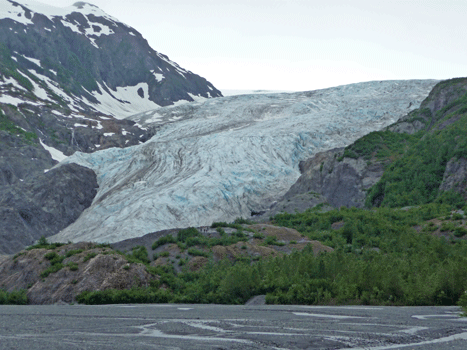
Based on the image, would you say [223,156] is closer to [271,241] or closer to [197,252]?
[271,241]

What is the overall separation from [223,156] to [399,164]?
1501 cm

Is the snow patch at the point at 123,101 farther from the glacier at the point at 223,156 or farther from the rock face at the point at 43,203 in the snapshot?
the rock face at the point at 43,203

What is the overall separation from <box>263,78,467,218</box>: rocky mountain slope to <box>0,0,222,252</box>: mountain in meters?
19.9

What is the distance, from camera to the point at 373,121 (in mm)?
47031

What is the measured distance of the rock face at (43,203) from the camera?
37.0 meters

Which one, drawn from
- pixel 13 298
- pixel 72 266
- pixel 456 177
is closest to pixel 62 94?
pixel 456 177

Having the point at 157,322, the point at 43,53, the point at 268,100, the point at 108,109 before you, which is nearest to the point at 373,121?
the point at 268,100

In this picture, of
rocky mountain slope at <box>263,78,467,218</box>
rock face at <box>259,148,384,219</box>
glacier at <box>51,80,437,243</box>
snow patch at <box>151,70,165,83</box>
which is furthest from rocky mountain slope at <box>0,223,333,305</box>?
snow patch at <box>151,70,165,83</box>

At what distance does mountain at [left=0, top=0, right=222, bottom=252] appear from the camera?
40906 millimetres

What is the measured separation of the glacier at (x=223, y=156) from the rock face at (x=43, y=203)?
1.48m

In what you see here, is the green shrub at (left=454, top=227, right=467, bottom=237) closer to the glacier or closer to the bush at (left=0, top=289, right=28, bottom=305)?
the bush at (left=0, top=289, right=28, bottom=305)

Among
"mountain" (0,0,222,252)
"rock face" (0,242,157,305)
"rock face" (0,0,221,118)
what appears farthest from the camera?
"rock face" (0,0,221,118)

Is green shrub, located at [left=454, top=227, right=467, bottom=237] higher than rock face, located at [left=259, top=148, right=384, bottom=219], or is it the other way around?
rock face, located at [left=259, top=148, right=384, bottom=219]

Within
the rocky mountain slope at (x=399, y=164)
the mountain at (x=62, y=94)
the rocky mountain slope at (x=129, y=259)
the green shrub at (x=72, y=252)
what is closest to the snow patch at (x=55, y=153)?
the mountain at (x=62, y=94)
